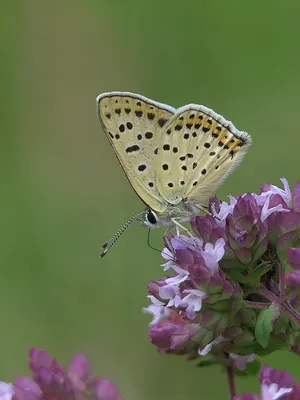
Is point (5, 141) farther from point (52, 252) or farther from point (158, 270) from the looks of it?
point (158, 270)

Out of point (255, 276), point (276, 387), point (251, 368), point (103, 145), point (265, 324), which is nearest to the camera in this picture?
point (276, 387)

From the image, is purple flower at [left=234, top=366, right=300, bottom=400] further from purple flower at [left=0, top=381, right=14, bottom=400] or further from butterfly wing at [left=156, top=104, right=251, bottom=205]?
butterfly wing at [left=156, top=104, right=251, bottom=205]

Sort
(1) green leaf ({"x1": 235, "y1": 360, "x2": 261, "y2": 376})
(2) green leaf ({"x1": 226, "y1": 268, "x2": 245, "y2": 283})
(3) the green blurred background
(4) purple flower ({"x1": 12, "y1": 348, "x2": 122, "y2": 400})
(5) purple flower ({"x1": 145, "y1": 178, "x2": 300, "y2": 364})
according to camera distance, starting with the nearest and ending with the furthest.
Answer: (4) purple flower ({"x1": 12, "y1": 348, "x2": 122, "y2": 400}) < (5) purple flower ({"x1": 145, "y1": 178, "x2": 300, "y2": 364}) < (2) green leaf ({"x1": 226, "y1": 268, "x2": 245, "y2": 283}) < (1) green leaf ({"x1": 235, "y1": 360, "x2": 261, "y2": 376}) < (3) the green blurred background

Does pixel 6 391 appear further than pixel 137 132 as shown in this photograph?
No

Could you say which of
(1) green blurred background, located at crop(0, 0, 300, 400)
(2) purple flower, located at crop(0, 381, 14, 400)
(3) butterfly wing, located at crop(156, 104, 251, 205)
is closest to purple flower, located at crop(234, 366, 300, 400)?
(2) purple flower, located at crop(0, 381, 14, 400)

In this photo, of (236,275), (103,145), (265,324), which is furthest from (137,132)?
(103,145)

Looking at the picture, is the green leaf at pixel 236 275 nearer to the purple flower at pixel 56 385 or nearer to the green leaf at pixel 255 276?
the green leaf at pixel 255 276

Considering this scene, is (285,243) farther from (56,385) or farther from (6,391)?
(6,391)
